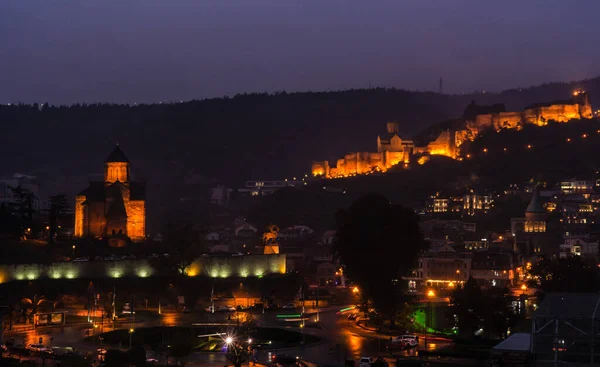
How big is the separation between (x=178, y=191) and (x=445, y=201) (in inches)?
2060

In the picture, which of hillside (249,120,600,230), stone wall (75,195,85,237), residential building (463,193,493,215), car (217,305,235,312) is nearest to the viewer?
car (217,305,235,312)

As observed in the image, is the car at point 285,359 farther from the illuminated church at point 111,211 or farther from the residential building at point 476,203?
the residential building at point 476,203

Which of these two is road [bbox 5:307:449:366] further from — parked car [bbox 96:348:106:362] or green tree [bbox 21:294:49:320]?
green tree [bbox 21:294:49:320]

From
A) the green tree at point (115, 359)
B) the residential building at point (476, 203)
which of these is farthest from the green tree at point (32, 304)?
the residential building at point (476, 203)

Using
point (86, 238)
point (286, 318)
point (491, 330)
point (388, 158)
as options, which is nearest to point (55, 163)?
point (388, 158)

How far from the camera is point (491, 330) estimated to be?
44375 millimetres

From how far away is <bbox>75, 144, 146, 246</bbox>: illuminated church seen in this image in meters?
72.0

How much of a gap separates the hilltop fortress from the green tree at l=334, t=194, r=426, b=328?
69.8 m

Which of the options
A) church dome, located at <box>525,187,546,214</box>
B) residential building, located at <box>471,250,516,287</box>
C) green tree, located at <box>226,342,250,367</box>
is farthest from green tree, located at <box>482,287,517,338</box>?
church dome, located at <box>525,187,546,214</box>

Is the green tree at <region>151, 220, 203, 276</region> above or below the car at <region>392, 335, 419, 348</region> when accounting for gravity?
above

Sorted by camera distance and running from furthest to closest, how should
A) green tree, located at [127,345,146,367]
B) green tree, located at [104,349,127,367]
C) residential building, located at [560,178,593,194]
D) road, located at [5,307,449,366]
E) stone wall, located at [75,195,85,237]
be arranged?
1. residential building, located at [560,178,593,194]
2. stone wall, located at [75,195,85,237]
3. road, located at [5,307,449,366]
4. green tree, located at [127,345,146,367]
5. green tree, located at [104,349,127,367]

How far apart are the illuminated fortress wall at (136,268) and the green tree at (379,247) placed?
38.0 ft

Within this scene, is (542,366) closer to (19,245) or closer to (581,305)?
(581,305)

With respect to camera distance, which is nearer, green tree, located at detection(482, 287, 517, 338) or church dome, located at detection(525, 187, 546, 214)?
green tree, located at detection(482, 287, 517, 338)
